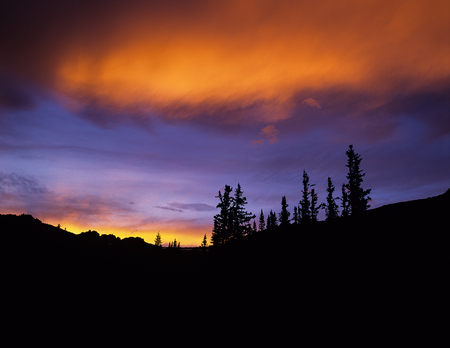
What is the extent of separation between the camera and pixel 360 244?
52.9 ft

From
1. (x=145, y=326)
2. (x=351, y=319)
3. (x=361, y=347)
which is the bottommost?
(x=145, y=326)

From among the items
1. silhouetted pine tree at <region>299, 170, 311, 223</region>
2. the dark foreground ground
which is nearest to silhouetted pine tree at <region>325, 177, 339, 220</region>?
silhouetted pine tree at <region>299, 170, 311, 223</region>

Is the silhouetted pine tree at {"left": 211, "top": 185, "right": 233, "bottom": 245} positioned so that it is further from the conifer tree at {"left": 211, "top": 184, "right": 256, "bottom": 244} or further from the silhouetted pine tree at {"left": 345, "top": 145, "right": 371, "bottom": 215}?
the silhouetted pine tree at {"left": 345, "top": 145, "right": 371, "bottom": 215}

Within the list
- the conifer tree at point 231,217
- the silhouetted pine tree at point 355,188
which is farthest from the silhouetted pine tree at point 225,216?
the silhouetted pine tree at point 355,188

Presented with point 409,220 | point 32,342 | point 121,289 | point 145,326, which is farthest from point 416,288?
point 121,289

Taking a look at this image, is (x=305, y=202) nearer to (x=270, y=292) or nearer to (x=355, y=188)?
(x=355, y=188)

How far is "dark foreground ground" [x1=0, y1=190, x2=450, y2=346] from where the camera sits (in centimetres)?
1052

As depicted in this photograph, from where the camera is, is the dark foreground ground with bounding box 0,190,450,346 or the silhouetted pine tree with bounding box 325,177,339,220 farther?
the silhouetted pine tree with bounding box 325,177,339,220

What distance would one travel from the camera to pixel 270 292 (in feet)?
50.8

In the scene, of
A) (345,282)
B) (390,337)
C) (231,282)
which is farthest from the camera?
(231,282)

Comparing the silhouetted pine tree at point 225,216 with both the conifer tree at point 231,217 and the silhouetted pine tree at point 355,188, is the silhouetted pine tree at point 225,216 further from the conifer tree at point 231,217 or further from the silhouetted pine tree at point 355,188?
the silhouetted pine tree at point 355,188

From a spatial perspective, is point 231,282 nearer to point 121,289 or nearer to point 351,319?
point 121,289

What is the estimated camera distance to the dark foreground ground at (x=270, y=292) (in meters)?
10.5

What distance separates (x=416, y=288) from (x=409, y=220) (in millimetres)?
7284
